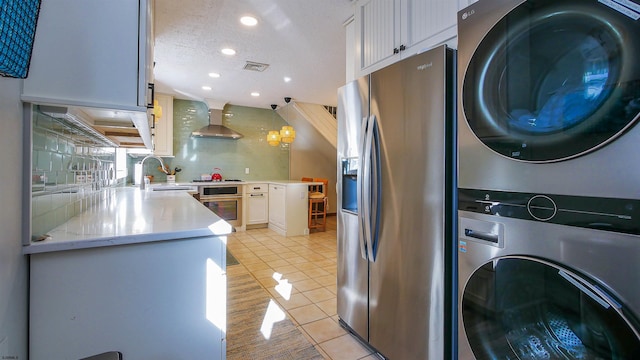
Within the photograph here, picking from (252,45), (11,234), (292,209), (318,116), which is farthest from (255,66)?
(11,234)

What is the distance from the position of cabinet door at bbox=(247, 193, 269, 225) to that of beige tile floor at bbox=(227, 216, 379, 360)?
207mm

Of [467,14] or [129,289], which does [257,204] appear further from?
[467,14]

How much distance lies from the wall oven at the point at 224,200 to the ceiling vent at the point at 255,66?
87.5 inches

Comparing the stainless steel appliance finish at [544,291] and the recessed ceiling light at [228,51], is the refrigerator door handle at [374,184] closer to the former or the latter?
the stainless steel appliance finish at [544,291]

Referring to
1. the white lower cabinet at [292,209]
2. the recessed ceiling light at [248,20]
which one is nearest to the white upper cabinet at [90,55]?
the recessed ceiling light at [248,20]

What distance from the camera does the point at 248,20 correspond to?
250 cm

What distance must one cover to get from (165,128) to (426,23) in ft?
15.5

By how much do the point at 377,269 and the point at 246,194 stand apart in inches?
158

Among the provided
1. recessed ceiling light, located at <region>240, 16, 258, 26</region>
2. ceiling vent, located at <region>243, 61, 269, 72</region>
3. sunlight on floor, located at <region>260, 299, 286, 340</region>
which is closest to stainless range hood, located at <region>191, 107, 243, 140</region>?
ceiling vent, located at <region>243, 61, 269, 72</region>

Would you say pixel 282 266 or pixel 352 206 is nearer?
pixel 352 206

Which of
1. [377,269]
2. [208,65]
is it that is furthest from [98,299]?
[208,65]

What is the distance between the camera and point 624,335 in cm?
74

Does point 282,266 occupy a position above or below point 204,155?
below

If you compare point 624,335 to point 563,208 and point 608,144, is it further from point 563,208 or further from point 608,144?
point 608,144
